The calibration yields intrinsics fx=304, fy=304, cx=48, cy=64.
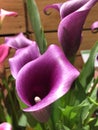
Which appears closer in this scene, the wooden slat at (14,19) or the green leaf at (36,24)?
the green leaf at (36,24)

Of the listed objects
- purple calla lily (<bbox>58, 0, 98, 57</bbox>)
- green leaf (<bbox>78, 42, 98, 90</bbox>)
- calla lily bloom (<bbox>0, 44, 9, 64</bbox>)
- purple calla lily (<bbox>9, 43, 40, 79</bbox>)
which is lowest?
green leaf (<bbox>78, 42, 98, 90</bbox>)

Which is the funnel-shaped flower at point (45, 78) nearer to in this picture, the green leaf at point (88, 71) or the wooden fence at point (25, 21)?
the green leaf at point (88, 71)

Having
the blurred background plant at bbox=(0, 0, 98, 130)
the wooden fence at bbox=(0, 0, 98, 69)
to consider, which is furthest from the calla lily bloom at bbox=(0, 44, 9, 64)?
the wooden fence at bbox=(0, 0, 98, 69)

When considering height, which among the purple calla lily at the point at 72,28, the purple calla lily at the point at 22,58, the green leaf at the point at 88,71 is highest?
the purple calla lily at the point at 72,28

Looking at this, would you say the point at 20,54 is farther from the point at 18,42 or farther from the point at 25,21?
the point at 25,21

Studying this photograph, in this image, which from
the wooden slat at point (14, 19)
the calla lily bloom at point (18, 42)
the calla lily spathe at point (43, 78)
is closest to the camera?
the calla lily spathe at point (43, 78)

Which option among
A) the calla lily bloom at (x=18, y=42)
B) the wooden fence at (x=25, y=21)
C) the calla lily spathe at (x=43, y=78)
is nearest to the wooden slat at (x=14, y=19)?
the wooden fence at (x=25, y=21)

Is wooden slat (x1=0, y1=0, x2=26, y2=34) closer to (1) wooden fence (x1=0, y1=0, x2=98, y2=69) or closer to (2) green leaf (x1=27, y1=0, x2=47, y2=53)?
(1) wooden fence (x1=0, y1=0, x2=98, y2=69)
